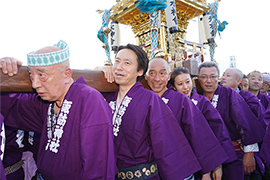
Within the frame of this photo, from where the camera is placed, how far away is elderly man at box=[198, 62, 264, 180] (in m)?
2.99

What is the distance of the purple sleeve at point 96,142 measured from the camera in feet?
4.30

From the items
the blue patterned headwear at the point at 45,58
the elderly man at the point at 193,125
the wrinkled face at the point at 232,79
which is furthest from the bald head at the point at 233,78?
the blue patterned headwear at the point at 45,58

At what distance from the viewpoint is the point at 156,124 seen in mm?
1805

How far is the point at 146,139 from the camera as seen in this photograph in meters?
1.88

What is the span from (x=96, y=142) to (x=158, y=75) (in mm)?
1385

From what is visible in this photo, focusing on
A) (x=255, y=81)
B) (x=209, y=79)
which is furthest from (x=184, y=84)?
(x=255, y=81)

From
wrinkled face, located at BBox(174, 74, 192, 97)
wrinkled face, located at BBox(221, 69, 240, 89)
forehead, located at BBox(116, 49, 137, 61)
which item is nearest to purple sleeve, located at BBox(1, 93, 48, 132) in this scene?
forehead, located at BBox(116, 49, 137, 61)

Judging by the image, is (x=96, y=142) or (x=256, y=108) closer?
(x=96, y=142)

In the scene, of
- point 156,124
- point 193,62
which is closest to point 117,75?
point 156,124

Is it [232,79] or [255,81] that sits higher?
[232,79]

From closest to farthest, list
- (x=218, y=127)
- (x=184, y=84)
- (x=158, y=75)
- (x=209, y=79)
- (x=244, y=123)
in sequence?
(x=158, y=75), (x=218, y=127), (x=184, y=84), (x=244, y=123), (x=209, y=79)

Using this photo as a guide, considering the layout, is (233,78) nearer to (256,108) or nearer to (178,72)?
(256,108)

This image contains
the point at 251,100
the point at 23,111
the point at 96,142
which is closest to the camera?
the point at 96,142

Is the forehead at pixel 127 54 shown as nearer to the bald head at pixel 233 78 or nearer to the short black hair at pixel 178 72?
the short black hair at pixel 178 72
